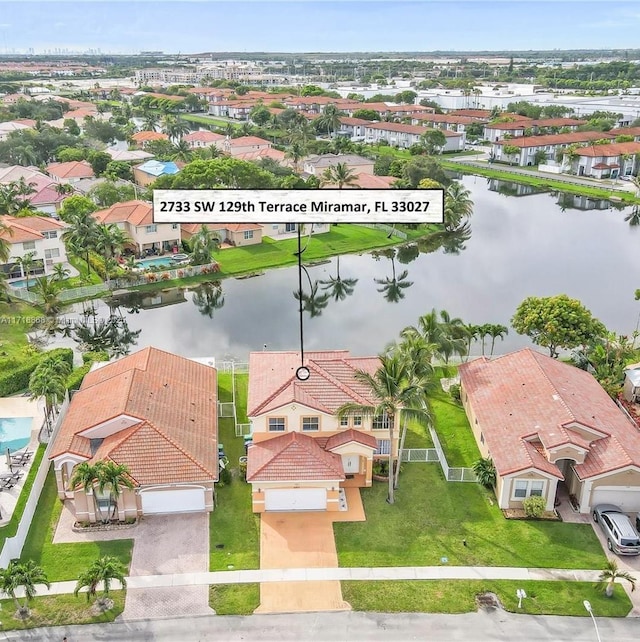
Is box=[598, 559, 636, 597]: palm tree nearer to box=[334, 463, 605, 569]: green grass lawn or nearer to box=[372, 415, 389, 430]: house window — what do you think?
box=[334, 463, 605, 569]: green grass lawn

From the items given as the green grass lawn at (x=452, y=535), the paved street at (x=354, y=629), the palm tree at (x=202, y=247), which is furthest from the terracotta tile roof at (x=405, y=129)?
the paved street at (x=354, y=629)

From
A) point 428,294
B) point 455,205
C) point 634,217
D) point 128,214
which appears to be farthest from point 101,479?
point 634,217

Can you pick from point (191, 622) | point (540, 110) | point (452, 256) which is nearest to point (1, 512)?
point (191, 622)

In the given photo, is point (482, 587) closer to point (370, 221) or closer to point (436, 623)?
point (436, 623)

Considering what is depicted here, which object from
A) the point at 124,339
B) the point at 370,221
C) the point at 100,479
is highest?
the point at 370,221

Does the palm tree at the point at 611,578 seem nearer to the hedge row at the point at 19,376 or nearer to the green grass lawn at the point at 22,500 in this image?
the green grass lawn at the point at 22,500

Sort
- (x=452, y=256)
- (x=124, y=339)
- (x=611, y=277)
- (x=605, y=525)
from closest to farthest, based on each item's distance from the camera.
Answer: (x=605, y=525), (x=124, y=339), (x=611, y=277), (x=452, y=256)

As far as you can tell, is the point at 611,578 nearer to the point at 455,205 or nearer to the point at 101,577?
the point at 101,577
